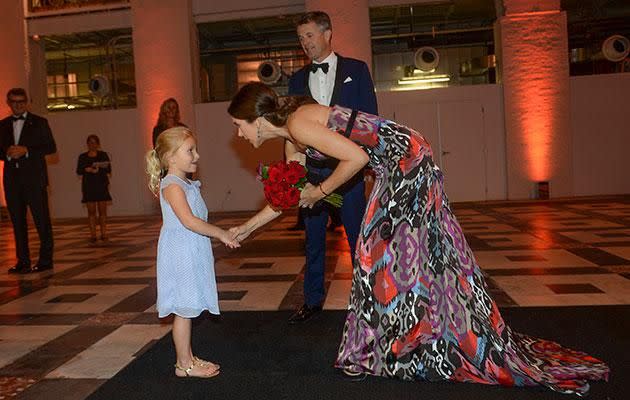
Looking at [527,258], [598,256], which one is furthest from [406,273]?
[598,256]

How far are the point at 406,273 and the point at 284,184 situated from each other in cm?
61

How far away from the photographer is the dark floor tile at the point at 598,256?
503 cm

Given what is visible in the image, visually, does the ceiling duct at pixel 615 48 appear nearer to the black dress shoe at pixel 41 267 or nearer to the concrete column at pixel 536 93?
the concrete column at pixel 536 93

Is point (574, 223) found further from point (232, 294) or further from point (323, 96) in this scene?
point (323, 96)

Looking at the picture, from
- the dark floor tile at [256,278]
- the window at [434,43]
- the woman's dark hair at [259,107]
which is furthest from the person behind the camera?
the window at [434,43]

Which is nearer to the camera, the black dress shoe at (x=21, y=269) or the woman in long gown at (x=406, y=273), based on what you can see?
→ the woman in long gown at (x=406, y=273)

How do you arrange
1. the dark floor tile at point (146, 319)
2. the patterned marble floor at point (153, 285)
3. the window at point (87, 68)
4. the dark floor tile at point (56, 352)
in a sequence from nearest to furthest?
the dark floor tile at point (56, 352) → the patterned marble floor at point (153, 285) → the dark floor tile at point (146, 319) → the window at point (87, 68)

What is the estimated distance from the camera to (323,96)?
3643 millimetres

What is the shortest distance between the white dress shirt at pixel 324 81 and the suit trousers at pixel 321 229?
552mm

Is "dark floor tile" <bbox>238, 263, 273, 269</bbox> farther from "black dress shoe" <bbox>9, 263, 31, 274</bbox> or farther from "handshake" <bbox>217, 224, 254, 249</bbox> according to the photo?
"handshake" <bbox>217, 224, 254, 249</bbox>

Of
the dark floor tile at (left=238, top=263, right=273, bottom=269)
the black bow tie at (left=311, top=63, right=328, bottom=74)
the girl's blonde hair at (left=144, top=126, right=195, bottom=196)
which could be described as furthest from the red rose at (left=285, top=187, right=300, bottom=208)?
the dark floor tile at (left=238, top=263, right=273, bottom=269)

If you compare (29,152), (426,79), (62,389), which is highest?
(426,79)

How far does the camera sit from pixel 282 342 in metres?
3.24

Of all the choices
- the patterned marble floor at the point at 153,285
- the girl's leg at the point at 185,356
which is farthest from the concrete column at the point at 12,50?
the girl's leg at the point at 185,356
